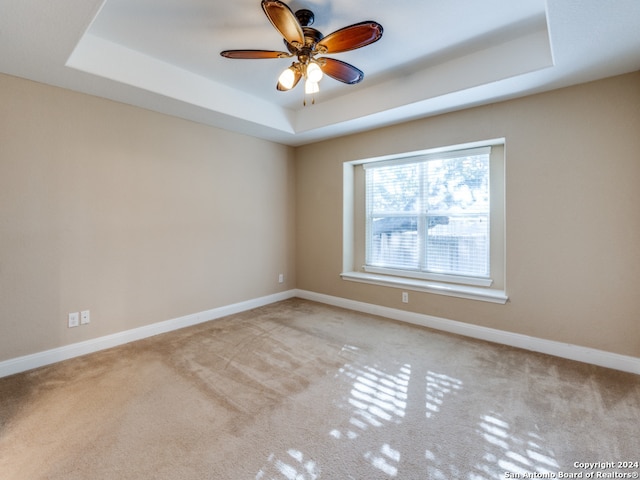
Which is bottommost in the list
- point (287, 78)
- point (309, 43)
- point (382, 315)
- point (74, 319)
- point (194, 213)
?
point (382, 315)

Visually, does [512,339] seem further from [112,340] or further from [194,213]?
[112,340]

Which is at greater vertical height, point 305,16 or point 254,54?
point 305,16

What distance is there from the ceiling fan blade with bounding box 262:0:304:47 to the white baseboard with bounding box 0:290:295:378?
3065 millimetres

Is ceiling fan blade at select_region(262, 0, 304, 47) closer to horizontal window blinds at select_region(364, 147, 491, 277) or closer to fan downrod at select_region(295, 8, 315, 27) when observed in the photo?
fan downrod at select_region(295, 8, 315, 27)

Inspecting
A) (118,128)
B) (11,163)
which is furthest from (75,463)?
(118,128)

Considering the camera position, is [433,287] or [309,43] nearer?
A: [309,43]

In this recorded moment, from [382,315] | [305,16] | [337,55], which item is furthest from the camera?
[382,315]

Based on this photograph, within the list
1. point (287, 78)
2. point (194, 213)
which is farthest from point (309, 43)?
point (194, 213)

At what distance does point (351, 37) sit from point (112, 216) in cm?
270

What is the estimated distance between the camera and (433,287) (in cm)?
355

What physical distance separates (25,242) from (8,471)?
5.89 ft

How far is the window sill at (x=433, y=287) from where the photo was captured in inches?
125

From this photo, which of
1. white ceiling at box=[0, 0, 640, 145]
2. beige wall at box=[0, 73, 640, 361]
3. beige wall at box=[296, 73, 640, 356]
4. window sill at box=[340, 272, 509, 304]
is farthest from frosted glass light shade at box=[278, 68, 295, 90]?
window sill at box=[340, 272, 509, 304]

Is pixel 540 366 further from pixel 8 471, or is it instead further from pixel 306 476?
pixel 8 471
